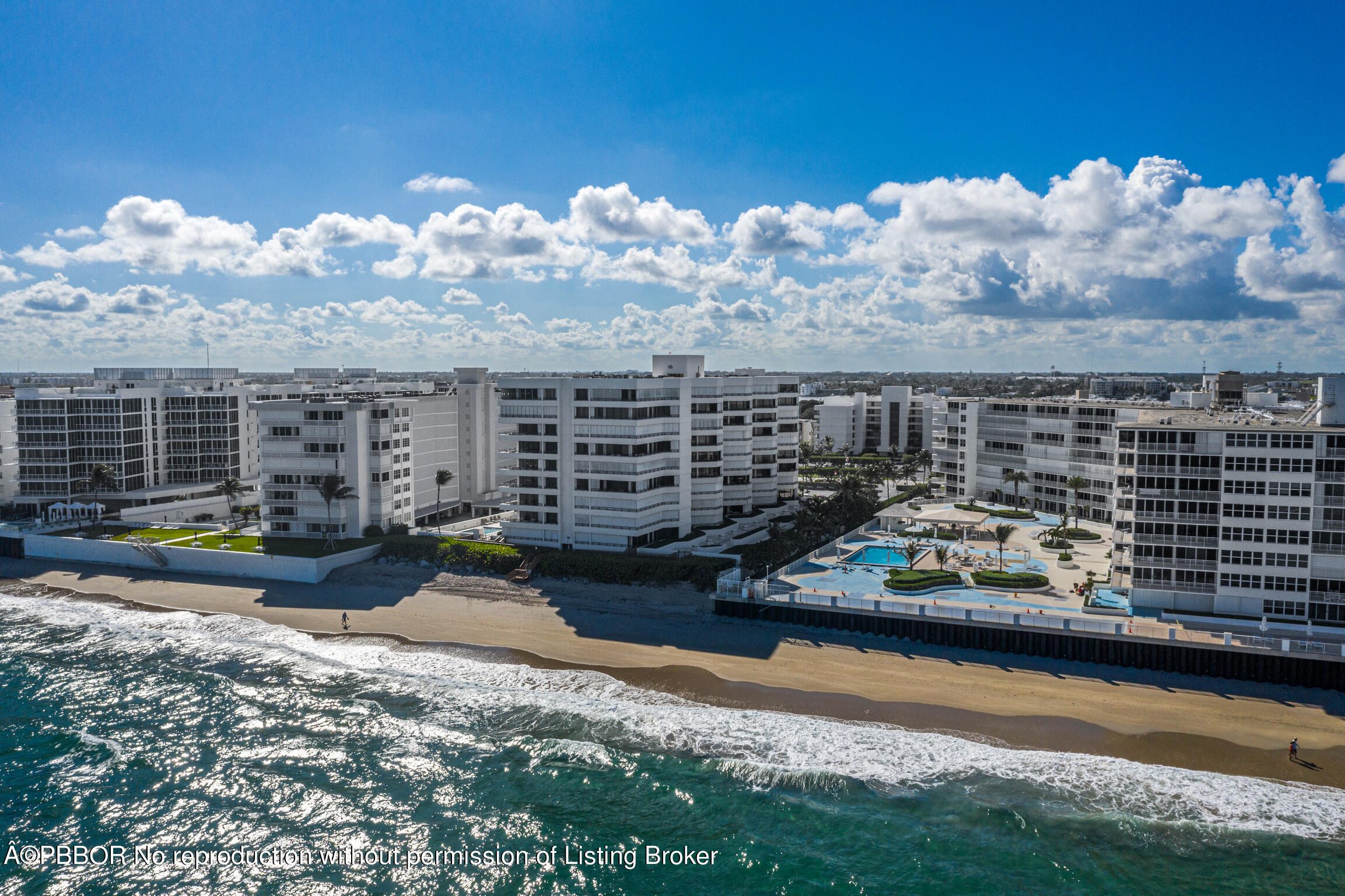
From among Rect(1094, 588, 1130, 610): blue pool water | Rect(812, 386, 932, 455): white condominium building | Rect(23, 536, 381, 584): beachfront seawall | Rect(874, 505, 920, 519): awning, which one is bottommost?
Rect(23, 536, 381, 584): beachfront seawall

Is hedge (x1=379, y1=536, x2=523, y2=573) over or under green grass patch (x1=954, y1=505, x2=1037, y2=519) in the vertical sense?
under

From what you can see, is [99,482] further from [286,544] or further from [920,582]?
[920,582]

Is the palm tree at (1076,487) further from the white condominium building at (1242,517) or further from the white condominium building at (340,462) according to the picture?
the white condominium building at (340,462)

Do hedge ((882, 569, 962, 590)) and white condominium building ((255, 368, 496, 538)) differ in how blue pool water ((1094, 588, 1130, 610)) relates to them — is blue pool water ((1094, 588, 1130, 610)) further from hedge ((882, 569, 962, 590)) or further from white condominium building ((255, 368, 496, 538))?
white condominium building ((255, 368, 496, 538))

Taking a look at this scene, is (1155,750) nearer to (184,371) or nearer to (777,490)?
(777,490)

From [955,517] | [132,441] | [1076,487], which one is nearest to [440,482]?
[132,441]

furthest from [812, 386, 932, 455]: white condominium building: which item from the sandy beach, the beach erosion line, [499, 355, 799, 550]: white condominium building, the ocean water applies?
the ocean water
